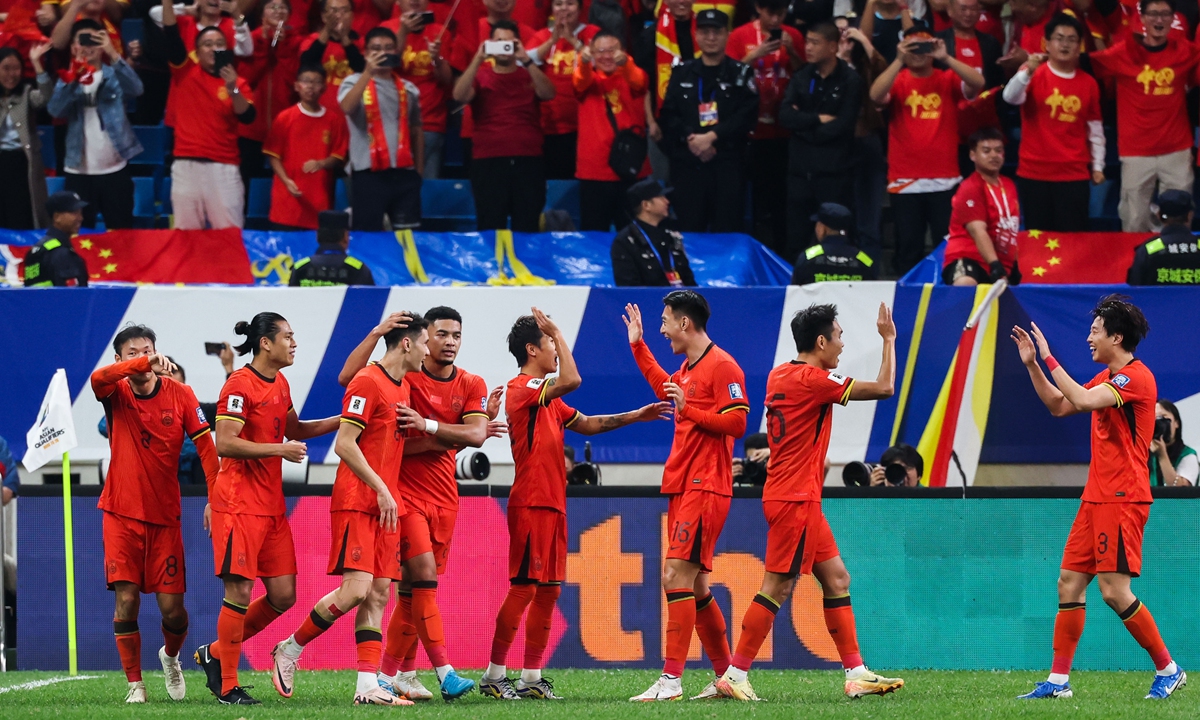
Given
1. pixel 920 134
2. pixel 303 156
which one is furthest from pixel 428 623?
pixel 920 134

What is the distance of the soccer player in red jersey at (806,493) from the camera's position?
8.77m

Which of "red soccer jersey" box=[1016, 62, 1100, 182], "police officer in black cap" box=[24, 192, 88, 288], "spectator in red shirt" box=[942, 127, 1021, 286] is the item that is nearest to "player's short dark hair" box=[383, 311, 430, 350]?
"police officer in black cap" box=[24, 192, 88, 288]

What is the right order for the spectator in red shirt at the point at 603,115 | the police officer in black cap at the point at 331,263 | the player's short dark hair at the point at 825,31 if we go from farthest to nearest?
the spectator in red shirt at the point at 603,115 < the player's short dark hair at the point at 825,31 < the police officer in black cap at the point at 331,263

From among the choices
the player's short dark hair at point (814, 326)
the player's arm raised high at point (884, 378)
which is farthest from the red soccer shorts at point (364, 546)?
the player's arm raised high at point (884, 378)

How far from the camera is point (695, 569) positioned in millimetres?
8984

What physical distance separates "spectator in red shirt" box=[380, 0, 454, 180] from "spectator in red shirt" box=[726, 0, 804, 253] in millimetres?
2981

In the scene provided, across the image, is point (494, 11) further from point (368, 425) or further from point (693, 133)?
point (368, 425)

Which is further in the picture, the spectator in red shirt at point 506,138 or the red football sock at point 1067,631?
the spectator in red shirt at point 506,138

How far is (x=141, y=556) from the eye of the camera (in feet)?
30.0

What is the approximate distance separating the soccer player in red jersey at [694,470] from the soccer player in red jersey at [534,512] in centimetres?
65

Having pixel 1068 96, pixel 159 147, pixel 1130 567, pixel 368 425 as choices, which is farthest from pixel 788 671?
pixel 159 147

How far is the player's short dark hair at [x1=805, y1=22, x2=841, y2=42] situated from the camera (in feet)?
47.7

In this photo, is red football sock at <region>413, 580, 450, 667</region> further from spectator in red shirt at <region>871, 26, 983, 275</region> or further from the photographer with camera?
spectator in red shirt at <region>871, 26, 983, 275</region>

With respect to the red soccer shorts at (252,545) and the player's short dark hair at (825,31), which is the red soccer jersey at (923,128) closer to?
the player's short dark hair at (825,31)
